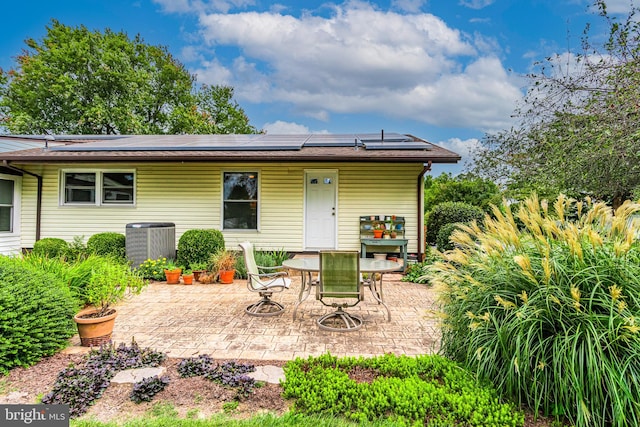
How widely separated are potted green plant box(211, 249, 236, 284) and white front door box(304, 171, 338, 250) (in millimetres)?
2097

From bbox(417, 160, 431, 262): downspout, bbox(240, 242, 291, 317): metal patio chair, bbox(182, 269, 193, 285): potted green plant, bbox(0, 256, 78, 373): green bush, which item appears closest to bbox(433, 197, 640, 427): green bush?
bbox(240, 242, 291, 317): metal patio chair

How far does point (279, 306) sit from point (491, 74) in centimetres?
951

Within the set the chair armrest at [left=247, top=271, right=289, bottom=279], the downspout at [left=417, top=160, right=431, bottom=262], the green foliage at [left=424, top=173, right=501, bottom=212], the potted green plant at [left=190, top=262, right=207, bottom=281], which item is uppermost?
the green foliage at [left=424, top=173, right=501, bottom=212]

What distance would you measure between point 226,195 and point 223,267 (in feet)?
7.59

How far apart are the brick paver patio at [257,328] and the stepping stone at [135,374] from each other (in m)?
0.45

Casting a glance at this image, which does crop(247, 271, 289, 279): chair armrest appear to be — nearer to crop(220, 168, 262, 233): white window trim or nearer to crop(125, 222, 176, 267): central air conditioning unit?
crop(220, 168, 262, 233): white window trim

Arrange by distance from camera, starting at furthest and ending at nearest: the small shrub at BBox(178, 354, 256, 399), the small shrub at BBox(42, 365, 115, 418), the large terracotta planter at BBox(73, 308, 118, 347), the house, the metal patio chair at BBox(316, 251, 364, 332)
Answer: the house
the metal patio chair at BBox(316, 251, 364, 332)
the large terracotta planter at BBox(73, 308, 118, 347)
the small shrub at BBox(178, 354, 256, 399)
the small shrub at BBox(42, 365, 115, 418)

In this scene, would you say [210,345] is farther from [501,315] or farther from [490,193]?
[490,193]

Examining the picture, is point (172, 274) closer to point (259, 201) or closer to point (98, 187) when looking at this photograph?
point (259, 201)

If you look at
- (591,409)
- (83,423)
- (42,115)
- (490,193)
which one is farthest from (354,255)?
(42,115)

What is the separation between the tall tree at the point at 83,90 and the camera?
1845 centimetres

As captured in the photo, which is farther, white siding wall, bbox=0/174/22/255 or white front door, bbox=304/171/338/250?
white front door, bbox=304/171/338/250

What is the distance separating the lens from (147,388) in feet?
8.14

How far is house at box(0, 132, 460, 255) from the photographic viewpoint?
8211 mm
